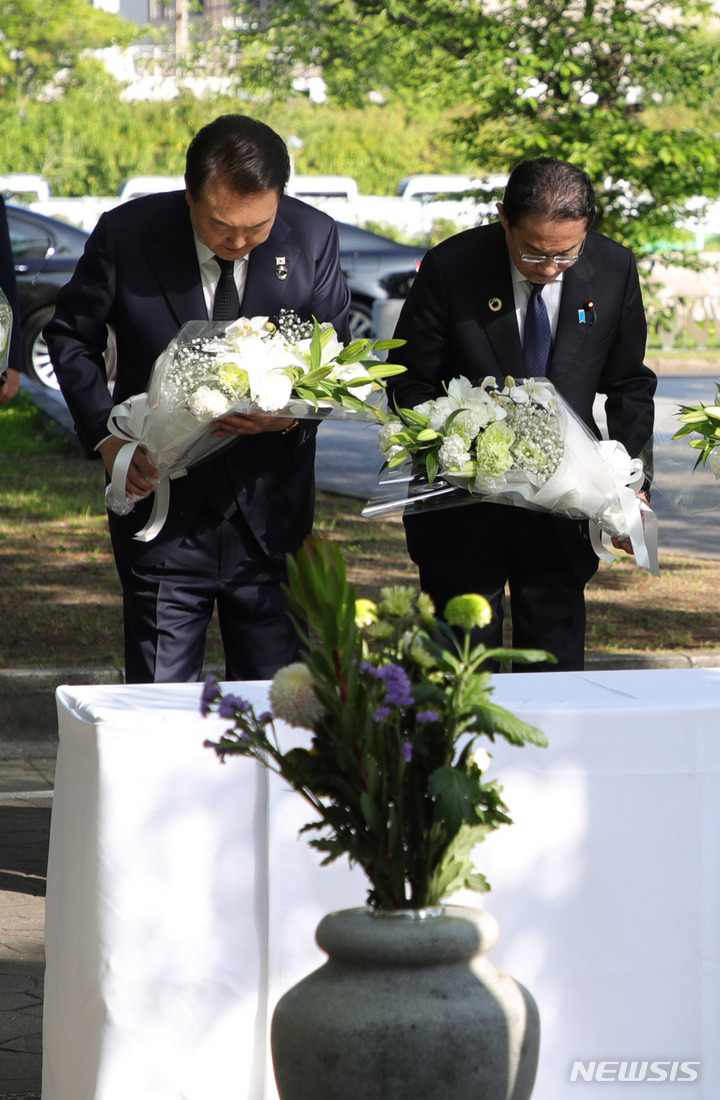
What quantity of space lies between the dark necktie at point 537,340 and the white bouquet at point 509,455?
0.34 metres

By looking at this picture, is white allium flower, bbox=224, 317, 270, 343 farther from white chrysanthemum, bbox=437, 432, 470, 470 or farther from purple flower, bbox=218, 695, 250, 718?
purple flower, bbox=218, 695, 250, 718

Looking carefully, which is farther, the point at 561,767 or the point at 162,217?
the point at 162,217

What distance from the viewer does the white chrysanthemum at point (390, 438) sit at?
353 centimetres

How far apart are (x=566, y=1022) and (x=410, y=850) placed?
0.93 meters

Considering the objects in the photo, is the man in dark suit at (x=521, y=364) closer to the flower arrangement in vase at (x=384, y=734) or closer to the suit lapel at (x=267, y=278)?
the suit lapel at (x=267, y=278)

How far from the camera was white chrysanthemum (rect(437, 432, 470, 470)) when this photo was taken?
135 inches

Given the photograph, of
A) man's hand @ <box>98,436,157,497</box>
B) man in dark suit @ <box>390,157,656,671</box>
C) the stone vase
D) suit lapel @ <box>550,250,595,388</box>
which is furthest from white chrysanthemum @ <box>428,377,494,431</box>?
the stone vase

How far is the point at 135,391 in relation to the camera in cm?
381

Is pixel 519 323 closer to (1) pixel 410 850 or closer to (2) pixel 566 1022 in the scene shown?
(2) pixel 566 1022

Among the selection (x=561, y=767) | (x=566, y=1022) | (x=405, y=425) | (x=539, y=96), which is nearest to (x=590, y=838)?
(x=561, y=767)

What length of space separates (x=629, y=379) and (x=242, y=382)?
4.09 feet

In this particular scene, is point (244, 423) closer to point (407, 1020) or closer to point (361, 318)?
point (407, 1020)
